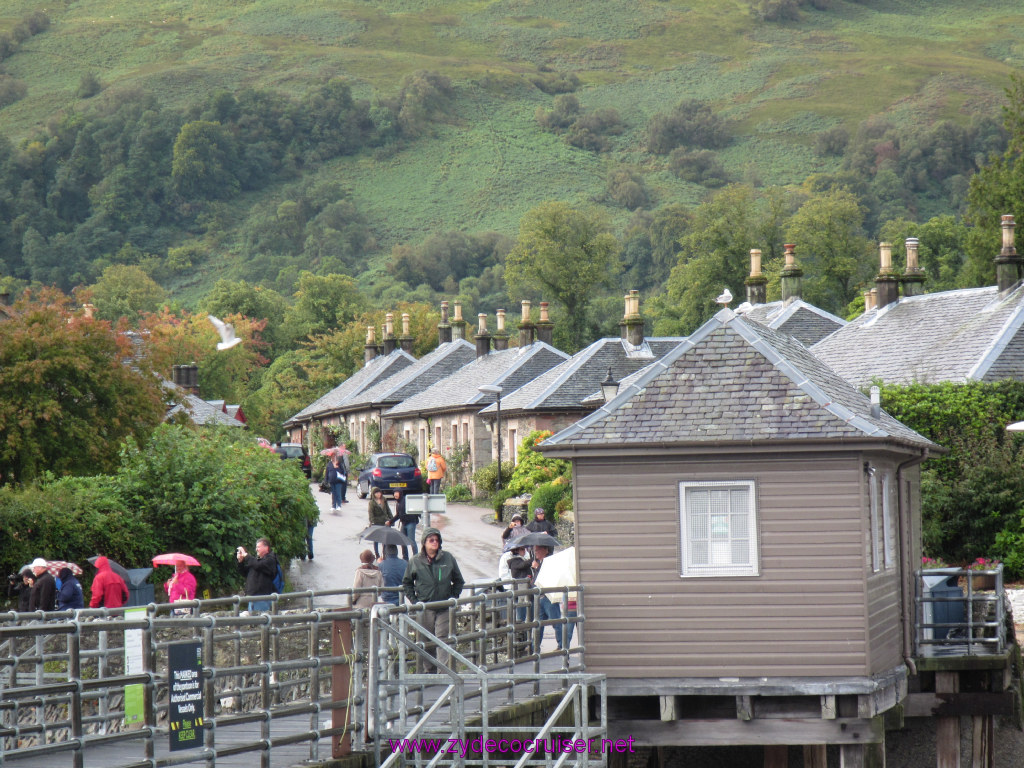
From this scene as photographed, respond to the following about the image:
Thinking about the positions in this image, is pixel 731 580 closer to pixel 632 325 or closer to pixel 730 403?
pixel 730 403


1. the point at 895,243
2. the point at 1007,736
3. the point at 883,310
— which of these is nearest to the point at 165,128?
the point at 895,243

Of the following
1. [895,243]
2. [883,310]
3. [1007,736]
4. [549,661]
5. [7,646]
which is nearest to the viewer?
[7,646]

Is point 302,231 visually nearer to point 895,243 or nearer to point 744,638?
point 895,243

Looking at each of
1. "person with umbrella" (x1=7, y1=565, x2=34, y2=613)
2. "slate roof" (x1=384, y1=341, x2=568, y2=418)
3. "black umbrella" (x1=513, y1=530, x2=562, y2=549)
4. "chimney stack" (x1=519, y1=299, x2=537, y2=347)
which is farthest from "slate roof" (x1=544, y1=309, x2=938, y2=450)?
"chimney stack" (x1=519, y1=299, x2=537, y2=347)

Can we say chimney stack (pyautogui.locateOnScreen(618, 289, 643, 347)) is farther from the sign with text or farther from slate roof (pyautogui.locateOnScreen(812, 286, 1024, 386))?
the sign with text

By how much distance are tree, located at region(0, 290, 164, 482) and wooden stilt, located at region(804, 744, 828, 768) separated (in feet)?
55.2

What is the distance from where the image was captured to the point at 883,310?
39.8m

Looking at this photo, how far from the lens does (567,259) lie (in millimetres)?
97312

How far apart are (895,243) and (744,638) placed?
2837 inches

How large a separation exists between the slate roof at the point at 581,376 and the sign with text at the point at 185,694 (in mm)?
35721

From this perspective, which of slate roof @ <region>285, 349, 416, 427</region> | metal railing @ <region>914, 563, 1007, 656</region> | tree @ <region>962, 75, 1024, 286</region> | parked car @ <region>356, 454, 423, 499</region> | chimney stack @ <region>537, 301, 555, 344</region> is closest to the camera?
metal railing @ <region>914, 563, 1007, 656</region>

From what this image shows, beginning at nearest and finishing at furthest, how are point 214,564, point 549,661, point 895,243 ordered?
point 549,661 < point 214,564 < point 895,243

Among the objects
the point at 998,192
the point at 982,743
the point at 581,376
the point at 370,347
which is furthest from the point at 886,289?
the point at 370,347
